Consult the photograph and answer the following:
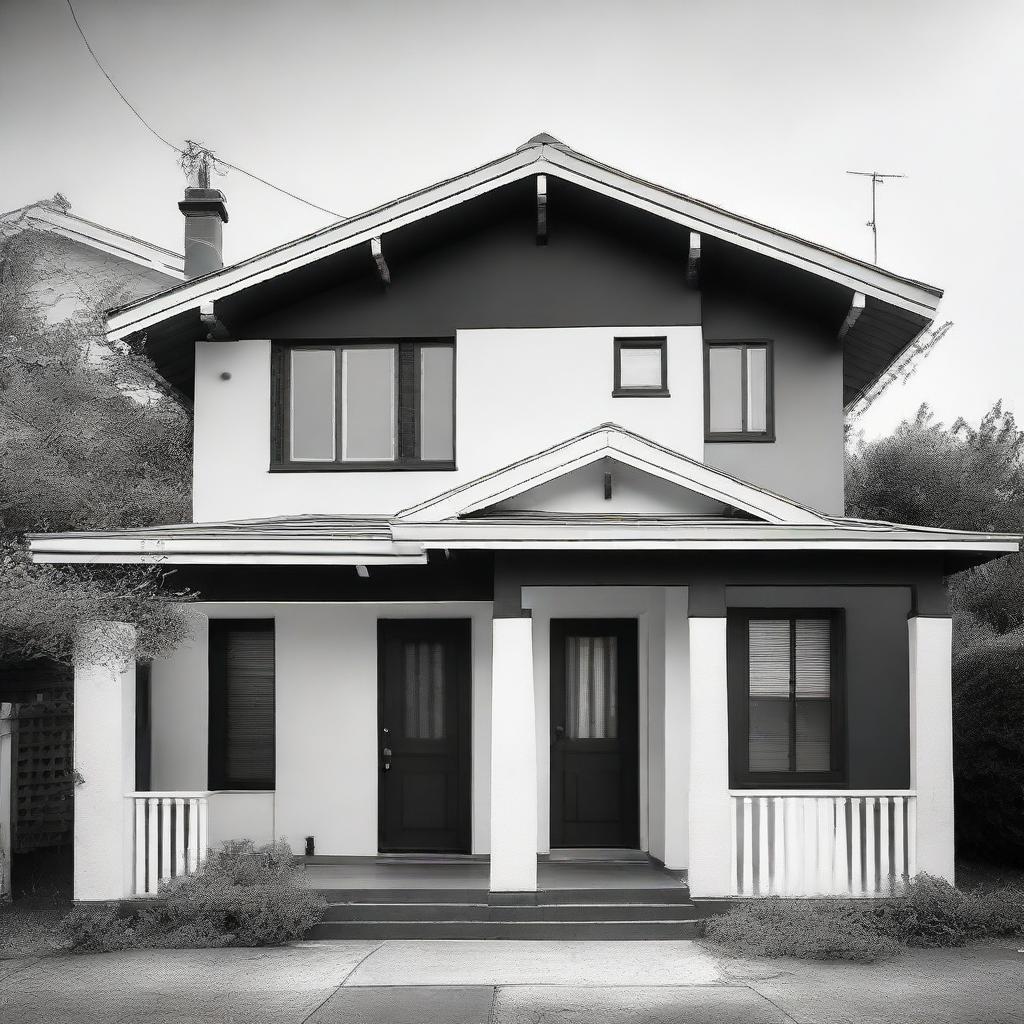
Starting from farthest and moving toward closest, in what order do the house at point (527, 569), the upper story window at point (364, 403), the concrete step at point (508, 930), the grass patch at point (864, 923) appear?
the upper story window at point (364, 403), the house at point (527, 569), the concrete step at point (508, 930), the grass patch at point (864, 923)

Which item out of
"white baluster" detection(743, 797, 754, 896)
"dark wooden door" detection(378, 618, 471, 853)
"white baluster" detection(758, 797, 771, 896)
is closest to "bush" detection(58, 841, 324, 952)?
"dark wooden door" detection(378, 618, 471, 853)

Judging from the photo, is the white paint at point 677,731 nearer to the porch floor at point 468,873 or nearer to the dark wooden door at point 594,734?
the porch floor at point 468,873

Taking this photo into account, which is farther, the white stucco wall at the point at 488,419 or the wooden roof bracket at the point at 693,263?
the white stucco wall at the point at 488,419

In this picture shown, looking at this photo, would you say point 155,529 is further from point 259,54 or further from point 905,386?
point 905,386

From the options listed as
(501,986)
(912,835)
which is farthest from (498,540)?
(912,835)

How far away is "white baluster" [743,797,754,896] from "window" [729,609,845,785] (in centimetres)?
154

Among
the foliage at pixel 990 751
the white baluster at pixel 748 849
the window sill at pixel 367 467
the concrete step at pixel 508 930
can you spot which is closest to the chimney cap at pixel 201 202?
the window sill at pixel 367 467

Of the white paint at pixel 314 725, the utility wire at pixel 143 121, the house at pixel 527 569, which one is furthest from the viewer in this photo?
the utility wire at pixel 143 121

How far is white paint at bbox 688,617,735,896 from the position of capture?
401 inches

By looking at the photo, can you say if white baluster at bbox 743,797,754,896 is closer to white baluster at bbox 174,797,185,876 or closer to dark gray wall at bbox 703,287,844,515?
dark gray wall at bbox 703,287,844,515

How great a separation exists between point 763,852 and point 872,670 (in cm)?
255

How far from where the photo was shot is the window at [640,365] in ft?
41.5

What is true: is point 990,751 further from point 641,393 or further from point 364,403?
point 364,403

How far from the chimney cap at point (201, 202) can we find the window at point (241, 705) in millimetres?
6059
